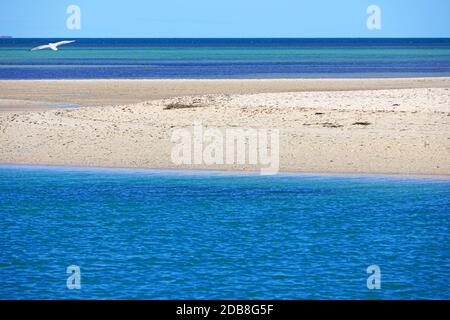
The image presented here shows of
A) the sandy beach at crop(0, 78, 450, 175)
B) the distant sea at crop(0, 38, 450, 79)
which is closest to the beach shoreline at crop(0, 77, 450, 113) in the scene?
the sandy beach at crop(0, 78, 450, 175)

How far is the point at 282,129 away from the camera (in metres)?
25.8

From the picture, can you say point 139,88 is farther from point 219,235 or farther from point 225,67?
point 219,235

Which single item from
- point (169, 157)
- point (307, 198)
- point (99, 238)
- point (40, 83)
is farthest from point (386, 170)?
point (40, 83)

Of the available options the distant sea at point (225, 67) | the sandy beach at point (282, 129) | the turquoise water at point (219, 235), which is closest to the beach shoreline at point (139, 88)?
the sandy beach at point (282, 129)

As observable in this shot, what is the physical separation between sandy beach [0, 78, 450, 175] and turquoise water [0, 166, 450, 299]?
4.40 feet

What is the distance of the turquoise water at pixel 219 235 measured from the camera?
12922 mm

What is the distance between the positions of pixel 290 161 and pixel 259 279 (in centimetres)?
964

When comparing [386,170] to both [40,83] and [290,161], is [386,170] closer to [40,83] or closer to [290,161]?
[290,161]

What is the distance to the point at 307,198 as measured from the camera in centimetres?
1884

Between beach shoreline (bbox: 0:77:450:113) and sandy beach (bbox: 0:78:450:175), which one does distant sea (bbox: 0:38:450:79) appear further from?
sandy beach (bbox: 0:78:450:175)

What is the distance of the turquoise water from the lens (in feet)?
42.4

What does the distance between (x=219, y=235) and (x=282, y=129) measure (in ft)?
33.7

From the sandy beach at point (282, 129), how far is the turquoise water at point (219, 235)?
4.40 feet

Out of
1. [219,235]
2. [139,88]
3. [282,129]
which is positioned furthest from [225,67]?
[219,235]
